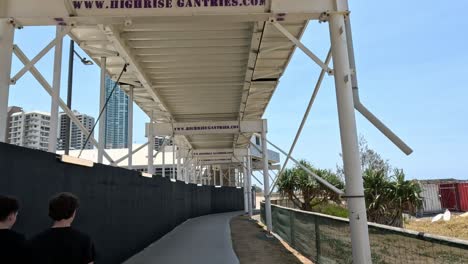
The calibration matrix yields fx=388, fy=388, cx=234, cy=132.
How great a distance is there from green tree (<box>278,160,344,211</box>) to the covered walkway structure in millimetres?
7443

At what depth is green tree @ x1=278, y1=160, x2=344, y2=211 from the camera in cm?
2130

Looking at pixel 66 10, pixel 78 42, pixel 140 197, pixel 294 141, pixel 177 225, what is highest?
pixel 78 42

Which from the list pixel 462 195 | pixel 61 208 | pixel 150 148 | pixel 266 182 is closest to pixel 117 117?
pixel 150 148

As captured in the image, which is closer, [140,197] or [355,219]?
[355,219]

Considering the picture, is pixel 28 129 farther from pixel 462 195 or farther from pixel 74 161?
pixel 462 195

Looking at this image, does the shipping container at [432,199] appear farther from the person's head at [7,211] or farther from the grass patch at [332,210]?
the person's head at [7,211]

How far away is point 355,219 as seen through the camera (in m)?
4.78

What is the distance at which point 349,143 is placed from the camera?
499 cm

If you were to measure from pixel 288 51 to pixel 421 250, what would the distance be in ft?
18.2

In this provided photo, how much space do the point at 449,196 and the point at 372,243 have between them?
24091 millimetres

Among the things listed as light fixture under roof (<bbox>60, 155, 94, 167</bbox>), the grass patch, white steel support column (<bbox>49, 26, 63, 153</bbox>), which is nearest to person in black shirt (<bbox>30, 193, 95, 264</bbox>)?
light fixture under roof (<bbox>60, 155, 94, 167</bbox>)

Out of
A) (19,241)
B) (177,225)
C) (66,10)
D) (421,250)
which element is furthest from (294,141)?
(177,225)

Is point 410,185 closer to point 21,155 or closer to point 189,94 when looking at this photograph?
point 189,94

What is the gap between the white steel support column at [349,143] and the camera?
4.71m
